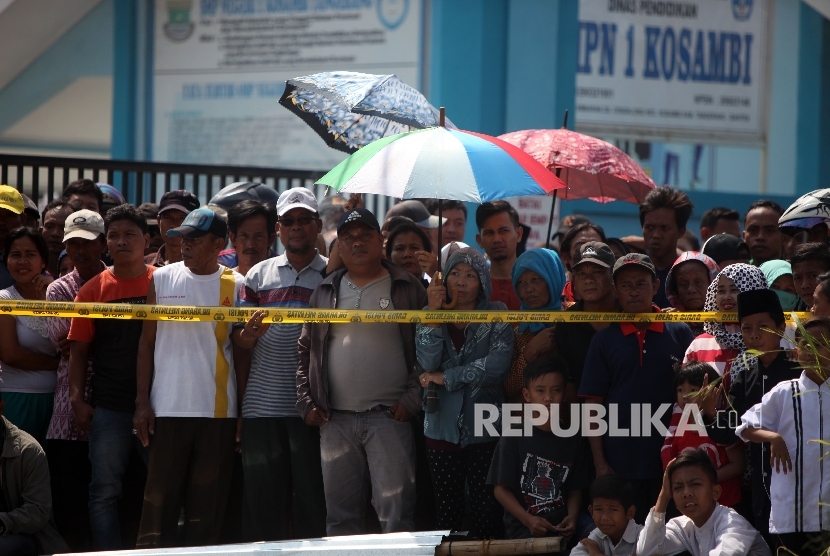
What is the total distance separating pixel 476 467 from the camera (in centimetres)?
619

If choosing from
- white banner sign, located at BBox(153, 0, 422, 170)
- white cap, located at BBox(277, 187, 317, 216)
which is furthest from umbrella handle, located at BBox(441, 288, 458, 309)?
white banner sign, located at BBox(153, 0, 422, 170)

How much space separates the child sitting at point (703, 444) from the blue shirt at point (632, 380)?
0.10 meters

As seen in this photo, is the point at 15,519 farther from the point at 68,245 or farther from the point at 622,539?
the point at 622,539

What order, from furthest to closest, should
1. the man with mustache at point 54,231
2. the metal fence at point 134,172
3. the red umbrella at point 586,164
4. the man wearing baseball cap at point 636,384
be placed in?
the metal fence at point 134,172 → the man with mustache at point 54,231 → the red umbrella at point 586,164 → the man wearing baseball cap at point 636,384

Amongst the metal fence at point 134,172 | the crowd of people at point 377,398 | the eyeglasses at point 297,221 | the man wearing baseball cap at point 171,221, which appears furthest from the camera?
the metal fence at point 134,172

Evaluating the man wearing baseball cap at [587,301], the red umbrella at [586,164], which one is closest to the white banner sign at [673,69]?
the red umbrella at [586,164]

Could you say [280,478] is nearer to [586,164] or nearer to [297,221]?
[297,221]

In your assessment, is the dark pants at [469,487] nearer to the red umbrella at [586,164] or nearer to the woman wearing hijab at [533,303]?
the woman wearing hijab at [533,303]

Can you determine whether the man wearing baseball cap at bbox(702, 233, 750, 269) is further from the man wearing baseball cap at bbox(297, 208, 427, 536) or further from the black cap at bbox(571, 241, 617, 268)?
the man wearing baseball cap at bbox(297, 208, 427, 536)

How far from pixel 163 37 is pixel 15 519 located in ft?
26.7

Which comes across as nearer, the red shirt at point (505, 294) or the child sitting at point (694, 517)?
the child sitting at point (694, 517)

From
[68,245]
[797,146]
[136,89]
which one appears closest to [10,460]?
[68,245]

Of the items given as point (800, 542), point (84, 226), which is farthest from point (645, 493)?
point (84, 226)

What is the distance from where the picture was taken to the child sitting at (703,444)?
18.8 ft
